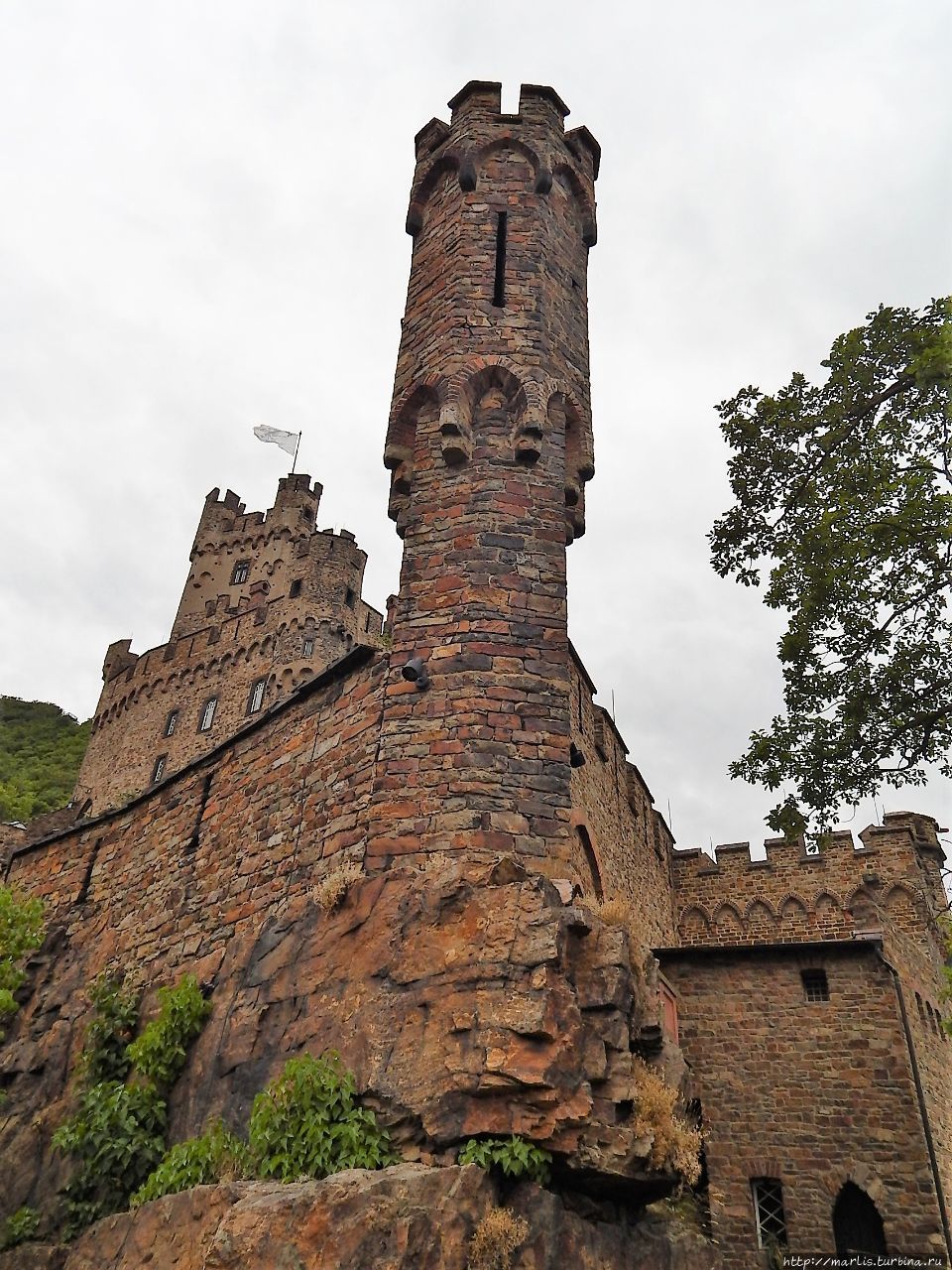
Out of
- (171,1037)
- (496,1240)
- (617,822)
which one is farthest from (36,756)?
(496,1240)

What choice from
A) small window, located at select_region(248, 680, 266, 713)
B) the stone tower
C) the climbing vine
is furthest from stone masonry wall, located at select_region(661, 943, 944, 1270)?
small window, located at select_region(248, 680, 266, 713)

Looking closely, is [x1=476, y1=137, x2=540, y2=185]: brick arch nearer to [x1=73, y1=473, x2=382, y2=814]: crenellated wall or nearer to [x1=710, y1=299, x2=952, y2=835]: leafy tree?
[x1=710, y1=299, x2=952, y2=835]: leafy tree

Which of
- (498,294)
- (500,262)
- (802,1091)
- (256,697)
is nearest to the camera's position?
Result: (498,294)

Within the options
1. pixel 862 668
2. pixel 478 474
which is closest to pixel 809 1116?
pixel 862 668

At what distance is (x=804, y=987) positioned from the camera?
13.6 m

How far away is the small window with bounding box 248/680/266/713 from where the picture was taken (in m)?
34.1

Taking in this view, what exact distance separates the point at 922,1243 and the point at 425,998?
850cm

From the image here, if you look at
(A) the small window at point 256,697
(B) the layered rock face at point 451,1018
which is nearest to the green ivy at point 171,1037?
(B) the layered rock face at point 451,1018

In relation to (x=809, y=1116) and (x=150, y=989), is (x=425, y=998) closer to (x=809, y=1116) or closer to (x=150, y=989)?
(x=150, y=989)

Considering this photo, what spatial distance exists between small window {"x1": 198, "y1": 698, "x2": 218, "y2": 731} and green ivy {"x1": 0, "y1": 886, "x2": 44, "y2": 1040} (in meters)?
22.6

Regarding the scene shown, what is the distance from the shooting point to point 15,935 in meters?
12.5

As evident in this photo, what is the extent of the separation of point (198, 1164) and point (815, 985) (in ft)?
31.0

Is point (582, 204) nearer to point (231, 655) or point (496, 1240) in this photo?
point (496, 1240)

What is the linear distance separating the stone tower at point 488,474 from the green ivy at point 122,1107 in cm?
283
